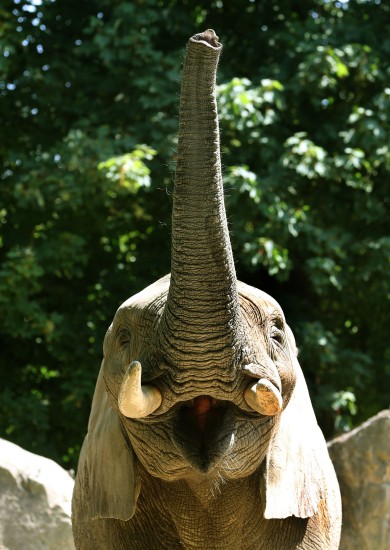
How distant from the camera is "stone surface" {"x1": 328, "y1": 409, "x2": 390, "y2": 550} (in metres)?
7.41

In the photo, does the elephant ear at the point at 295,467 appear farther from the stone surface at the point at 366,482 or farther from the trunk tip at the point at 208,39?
the stone surface at the point at 366,482

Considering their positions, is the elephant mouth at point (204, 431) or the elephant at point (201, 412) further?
the elephant mouth at point (204, 431)

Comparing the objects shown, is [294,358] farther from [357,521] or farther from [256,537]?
[357,521]

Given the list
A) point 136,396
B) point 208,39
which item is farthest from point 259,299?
point 208,39

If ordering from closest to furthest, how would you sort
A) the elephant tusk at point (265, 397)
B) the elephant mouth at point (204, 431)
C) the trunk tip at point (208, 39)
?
the trunk tip at point (208, 39) → the elephant tusk at point (265, 397) → the elephant mouth at point (204, 431)

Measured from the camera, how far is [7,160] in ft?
36.9

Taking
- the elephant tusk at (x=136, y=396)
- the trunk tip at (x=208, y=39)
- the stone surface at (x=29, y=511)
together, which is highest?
the trunk tip at (x=208, y=39)

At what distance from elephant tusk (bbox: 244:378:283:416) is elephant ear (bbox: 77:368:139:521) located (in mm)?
657

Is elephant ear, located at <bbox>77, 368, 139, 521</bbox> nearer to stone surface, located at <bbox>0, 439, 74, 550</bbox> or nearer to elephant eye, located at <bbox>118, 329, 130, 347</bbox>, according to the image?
elephant eye, located at <bbox>118, 329, 130, 347</bbox>

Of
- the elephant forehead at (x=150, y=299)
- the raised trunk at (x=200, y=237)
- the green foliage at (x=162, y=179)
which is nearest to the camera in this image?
the raised trunk at (x=200, y=237)

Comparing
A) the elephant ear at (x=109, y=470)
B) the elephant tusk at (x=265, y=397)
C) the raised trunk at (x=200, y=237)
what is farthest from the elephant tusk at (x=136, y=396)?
the elephant ear at (x=109, y=470)

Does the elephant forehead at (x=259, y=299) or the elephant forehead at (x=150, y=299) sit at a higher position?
the elephant forehead at (x=259, y=299)

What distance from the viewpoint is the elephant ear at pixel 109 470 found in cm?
450

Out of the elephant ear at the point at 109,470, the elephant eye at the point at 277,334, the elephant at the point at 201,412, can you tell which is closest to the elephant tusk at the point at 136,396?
the elephant at the point at 201,412
